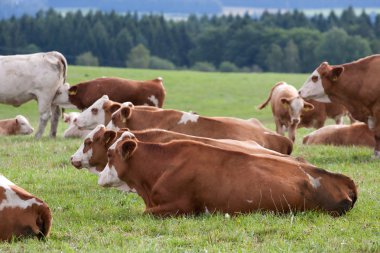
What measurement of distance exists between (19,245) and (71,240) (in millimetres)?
542

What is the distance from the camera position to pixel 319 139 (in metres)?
19.4

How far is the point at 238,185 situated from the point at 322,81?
290 inches

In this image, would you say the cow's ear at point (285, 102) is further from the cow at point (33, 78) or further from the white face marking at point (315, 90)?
the cow at point (33, 78)

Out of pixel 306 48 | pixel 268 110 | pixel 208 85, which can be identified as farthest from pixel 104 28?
pixel 268 110

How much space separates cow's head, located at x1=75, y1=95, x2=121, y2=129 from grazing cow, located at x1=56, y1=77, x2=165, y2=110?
11.0ft

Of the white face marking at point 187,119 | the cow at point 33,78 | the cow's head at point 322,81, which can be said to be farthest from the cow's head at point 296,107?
the white face marking at point 187,119

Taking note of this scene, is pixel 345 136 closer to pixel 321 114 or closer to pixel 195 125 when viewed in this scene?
pixel 321 114

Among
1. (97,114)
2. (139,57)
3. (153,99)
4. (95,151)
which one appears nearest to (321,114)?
Result: (153,99)

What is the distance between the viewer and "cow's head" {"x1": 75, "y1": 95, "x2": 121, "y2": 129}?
50.9ft

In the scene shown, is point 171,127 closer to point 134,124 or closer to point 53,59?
point 134,124

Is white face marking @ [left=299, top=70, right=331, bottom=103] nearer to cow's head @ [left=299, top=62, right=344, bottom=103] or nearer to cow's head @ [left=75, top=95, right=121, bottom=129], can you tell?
cow's head @ [left=299, top=62, right=344, bottom=103]

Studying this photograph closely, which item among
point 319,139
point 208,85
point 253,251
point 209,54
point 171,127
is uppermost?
point 253,251

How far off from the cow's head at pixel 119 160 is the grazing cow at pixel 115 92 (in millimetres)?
9158

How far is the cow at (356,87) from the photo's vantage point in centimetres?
1569
